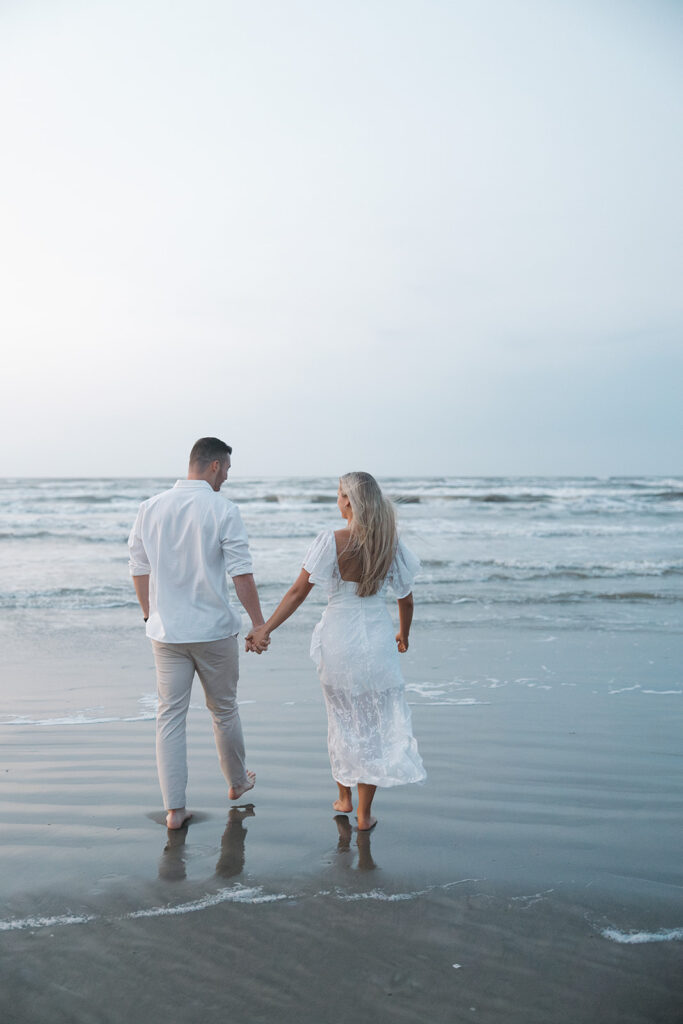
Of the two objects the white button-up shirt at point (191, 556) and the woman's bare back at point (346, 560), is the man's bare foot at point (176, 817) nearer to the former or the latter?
the white button-up shirt at point (191, 556)

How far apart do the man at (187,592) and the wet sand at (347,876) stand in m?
0.48

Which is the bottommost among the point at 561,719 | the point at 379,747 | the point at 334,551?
the point at 561,719

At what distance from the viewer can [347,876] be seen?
130 inches

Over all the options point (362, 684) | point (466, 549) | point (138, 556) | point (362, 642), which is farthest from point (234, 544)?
point (466, 549)

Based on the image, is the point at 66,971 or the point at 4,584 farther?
the point at 4,584

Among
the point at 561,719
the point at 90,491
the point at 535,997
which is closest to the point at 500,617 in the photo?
the point at 561,719

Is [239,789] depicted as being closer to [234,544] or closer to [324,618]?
[324,618]

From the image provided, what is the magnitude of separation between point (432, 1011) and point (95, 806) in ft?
7.64

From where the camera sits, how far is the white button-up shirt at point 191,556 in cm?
390

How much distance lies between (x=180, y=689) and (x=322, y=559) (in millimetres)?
995

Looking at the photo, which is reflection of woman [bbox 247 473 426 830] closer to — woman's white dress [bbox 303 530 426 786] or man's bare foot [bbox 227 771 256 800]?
woman's white dress [bbox 303 530 426 786]

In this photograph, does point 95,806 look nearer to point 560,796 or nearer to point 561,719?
point 560,796

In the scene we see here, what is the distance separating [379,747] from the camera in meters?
3.89

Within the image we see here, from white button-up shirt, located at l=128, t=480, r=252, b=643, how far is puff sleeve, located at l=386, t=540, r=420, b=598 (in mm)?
715
